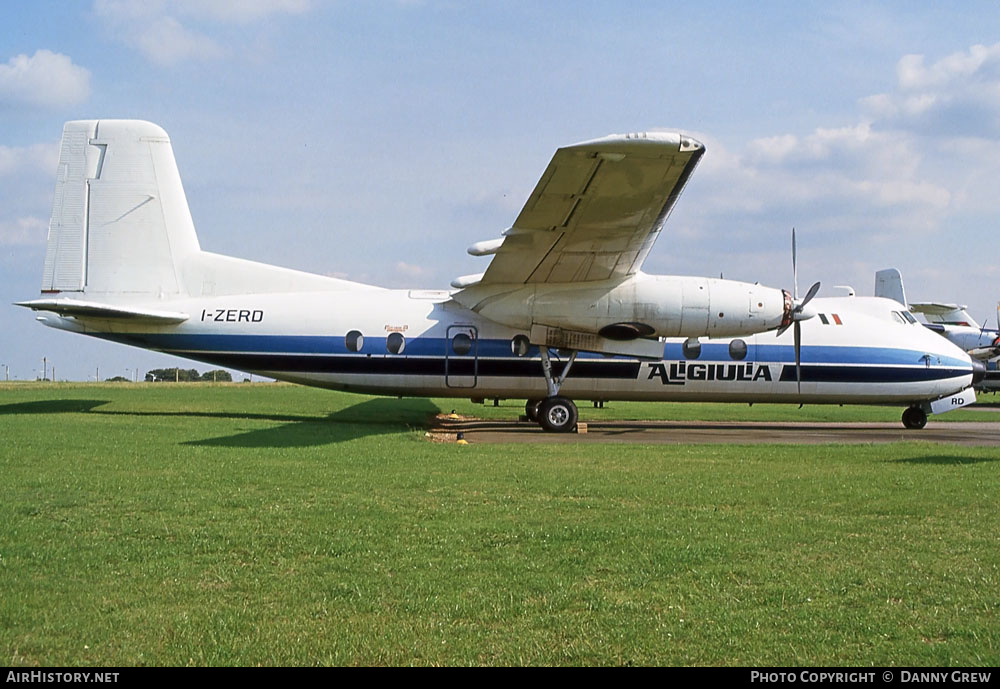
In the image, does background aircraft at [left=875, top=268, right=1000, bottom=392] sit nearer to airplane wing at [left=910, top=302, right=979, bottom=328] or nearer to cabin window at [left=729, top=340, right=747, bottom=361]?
airplane wing at [left=910, top=302, right=979, bottom=328]

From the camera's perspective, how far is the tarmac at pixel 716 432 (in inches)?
642

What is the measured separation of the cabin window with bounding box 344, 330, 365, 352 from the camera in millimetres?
18594

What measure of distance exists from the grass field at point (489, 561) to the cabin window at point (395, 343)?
751cm

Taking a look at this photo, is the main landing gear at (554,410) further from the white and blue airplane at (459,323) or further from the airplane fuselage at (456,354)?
the airplane fuselage at (456,354)

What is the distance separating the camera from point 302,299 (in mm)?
19078

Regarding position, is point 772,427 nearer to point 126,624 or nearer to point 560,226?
point 560,226

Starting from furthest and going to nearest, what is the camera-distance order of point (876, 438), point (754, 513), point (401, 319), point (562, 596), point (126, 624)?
1. point (401, 319)
2. point (876, 438)
3. point (754, 513)
4. point (562, 596)
5. point (126, 624)

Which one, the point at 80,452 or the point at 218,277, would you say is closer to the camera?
the point at 80,452

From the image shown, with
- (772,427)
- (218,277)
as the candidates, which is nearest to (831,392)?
(772,427)

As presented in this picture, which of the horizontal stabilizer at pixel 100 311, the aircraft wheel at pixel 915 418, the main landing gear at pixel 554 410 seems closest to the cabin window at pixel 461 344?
Result: the main landing gear at pixel 554 410

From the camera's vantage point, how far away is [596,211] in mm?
14062

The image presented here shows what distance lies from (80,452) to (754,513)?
8785 mm
